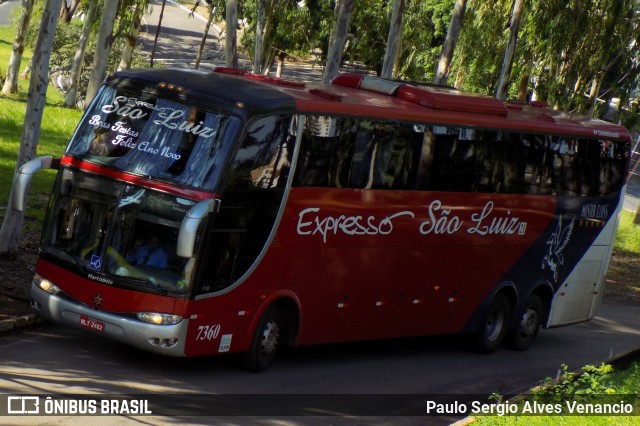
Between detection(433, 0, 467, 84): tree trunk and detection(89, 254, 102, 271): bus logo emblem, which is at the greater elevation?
detection(433, 0, 467, 84): tree trunk

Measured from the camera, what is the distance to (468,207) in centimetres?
1596

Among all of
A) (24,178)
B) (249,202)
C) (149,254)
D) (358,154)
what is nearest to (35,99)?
(24,178)

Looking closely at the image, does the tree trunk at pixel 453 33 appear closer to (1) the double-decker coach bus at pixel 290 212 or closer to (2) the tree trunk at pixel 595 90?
(2) the tree trunk at pixel 595 90

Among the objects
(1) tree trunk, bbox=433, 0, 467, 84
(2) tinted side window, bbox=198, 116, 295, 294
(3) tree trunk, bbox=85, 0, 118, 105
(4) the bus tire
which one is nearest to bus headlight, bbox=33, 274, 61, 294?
(2) tinted side window, bbox=198, 116, 295, 294

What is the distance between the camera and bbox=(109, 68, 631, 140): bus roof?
12.4m

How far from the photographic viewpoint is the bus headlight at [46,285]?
40.7 ft

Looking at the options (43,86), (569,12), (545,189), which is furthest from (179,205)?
(569,12)

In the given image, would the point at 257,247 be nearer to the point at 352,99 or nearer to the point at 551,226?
the point at 352,99

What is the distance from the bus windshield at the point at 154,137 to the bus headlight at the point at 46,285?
157 centimetres

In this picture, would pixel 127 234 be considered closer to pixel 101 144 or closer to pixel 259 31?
pixel 101 144

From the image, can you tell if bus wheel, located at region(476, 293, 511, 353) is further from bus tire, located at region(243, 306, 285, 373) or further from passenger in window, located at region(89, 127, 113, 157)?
passenger in window, located at region(89, 127, 113, 157)

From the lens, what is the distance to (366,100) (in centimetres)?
1448

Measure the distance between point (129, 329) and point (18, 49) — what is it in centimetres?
2927

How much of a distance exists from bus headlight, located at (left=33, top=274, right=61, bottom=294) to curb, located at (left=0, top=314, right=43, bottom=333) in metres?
0.70
